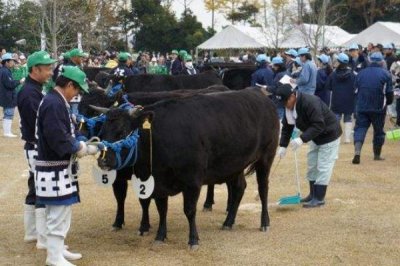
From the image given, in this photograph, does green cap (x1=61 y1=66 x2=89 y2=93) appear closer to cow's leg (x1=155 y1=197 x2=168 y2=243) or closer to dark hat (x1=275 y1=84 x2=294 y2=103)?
cow's leg (x1=155 y1=197 x2=168 y2=243)

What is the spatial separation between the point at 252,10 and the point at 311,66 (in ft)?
128

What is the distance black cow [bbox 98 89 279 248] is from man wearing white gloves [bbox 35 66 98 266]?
48 cm

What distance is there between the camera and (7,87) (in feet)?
50.4

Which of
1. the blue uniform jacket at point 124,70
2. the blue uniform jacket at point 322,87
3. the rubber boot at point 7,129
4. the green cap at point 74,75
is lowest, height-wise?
the rubber boot at point 7,129

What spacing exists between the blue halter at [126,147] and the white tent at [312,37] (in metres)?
26.1

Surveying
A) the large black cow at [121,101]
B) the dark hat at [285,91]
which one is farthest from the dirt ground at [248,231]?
the dark hat at [285,91]

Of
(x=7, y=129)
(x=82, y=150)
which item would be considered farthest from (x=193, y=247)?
(x=7, y=129)

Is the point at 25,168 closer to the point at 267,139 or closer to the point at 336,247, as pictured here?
the point at 267,139

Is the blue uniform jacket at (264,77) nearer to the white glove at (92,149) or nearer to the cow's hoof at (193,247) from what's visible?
the cow's hoof at (193,247)

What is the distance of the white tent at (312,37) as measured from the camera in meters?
32.6

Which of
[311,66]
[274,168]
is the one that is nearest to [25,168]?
[274,168]

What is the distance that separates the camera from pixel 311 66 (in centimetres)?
1395

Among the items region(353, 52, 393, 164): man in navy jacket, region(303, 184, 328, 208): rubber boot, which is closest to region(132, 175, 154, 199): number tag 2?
region(303, 184, 328, 208): rubber boot

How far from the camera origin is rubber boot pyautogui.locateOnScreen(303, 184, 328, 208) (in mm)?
8492
